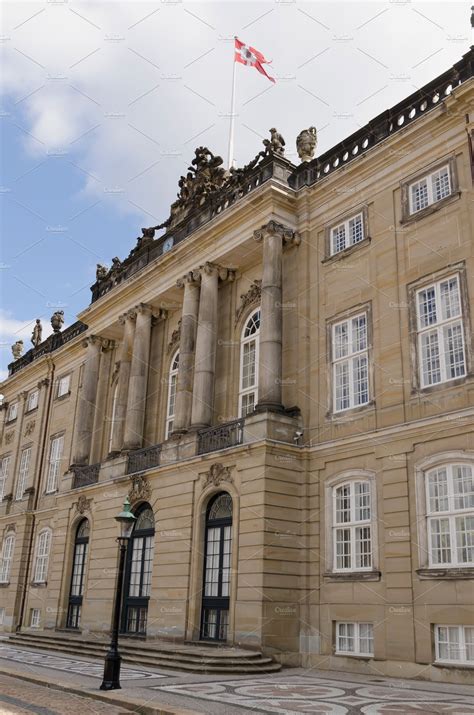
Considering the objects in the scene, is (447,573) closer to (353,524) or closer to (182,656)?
(353,524)

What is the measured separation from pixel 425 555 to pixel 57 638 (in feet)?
48.2

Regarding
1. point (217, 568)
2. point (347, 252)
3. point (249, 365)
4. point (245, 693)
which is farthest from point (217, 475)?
point (245, 693)

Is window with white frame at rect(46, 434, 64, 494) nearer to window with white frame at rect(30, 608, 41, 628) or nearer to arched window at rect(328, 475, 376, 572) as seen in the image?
window with white frame at rect(30, 608, 41, 628)

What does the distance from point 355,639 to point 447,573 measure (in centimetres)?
361

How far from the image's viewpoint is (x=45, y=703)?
1180 cm

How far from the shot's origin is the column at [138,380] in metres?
27.1

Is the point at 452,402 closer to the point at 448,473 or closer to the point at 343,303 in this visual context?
the point at 448,473

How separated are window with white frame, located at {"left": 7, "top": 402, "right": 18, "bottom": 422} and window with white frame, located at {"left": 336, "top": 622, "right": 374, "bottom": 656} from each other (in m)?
29.7

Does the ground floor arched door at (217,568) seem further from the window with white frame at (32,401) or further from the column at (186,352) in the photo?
the window with white frame at (32,401)

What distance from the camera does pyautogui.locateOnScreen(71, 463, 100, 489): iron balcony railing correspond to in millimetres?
28750

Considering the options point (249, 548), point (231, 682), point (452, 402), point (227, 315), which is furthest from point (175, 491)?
point (452, 402)

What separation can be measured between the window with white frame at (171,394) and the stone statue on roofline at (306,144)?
9.26 m

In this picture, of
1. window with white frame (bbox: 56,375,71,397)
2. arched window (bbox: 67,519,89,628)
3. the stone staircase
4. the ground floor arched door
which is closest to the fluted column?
the ground floor arched door

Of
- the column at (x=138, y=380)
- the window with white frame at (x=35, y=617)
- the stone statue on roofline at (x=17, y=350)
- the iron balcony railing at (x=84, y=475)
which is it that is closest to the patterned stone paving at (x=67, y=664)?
the iron balcony railing at (x=84, y=475)
